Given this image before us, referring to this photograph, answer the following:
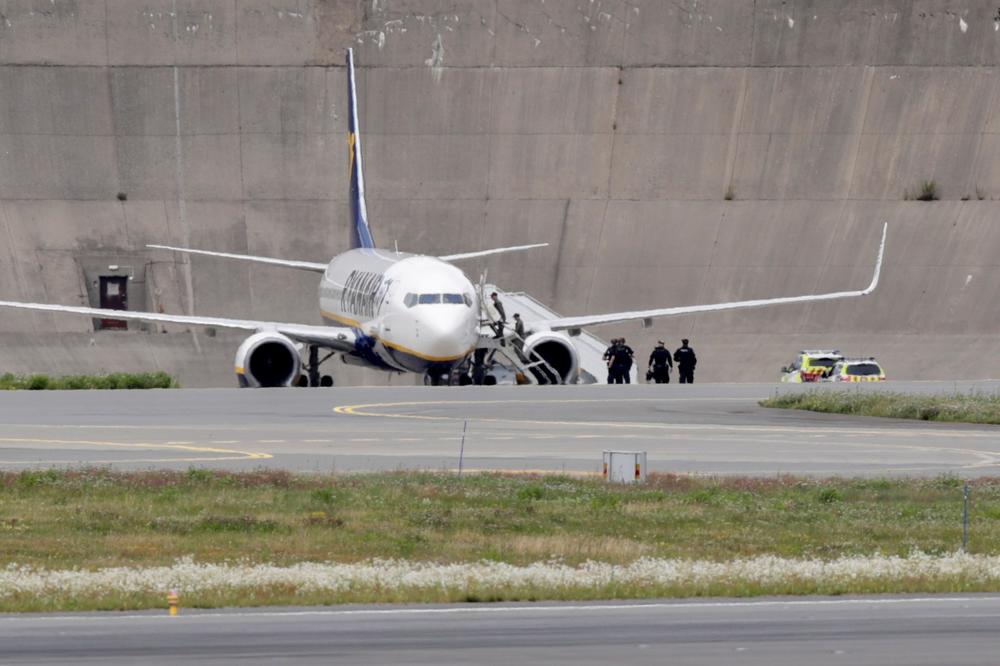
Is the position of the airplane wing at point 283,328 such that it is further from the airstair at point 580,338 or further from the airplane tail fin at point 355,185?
the airstair at point 580,338

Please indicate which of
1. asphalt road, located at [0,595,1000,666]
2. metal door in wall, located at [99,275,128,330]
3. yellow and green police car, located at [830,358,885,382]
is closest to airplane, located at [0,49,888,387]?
yellow and green police car, located at [830,358,885,382]

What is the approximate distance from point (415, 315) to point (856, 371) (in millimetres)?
18364

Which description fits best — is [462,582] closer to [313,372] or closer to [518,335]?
[518,335]

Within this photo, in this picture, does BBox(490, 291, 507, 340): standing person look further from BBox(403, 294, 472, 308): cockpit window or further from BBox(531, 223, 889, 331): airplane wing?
BBox(403, 294, 472, 308): cockpit window

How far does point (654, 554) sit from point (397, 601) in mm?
3698

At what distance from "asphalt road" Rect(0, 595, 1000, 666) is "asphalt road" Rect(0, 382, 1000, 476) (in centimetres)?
1083

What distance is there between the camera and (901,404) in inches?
1443

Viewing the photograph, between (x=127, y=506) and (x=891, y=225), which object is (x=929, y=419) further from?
(x=891, y=225)

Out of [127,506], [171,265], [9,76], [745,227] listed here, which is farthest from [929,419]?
[9,76]

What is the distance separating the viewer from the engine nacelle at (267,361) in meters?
46.4

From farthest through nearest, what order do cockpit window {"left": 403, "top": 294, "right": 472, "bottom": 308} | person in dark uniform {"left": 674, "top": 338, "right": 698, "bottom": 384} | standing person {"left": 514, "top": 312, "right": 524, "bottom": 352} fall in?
person in dark uniform {"left": 674, "top": 338, "right": 698, "bottom": 384} < standing person {"left": 514, "top": 312, "right": 524, "bottom": 352} < cockpit window {"left": 403, "top": 294, "right": 472, "bottom": 308}

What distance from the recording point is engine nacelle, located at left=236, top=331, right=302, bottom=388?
152 feet

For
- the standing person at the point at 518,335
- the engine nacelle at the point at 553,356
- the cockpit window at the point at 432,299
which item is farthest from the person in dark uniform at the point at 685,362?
the cockpit window at the point at 432,299

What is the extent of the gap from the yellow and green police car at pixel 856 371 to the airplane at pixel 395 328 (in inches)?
237
